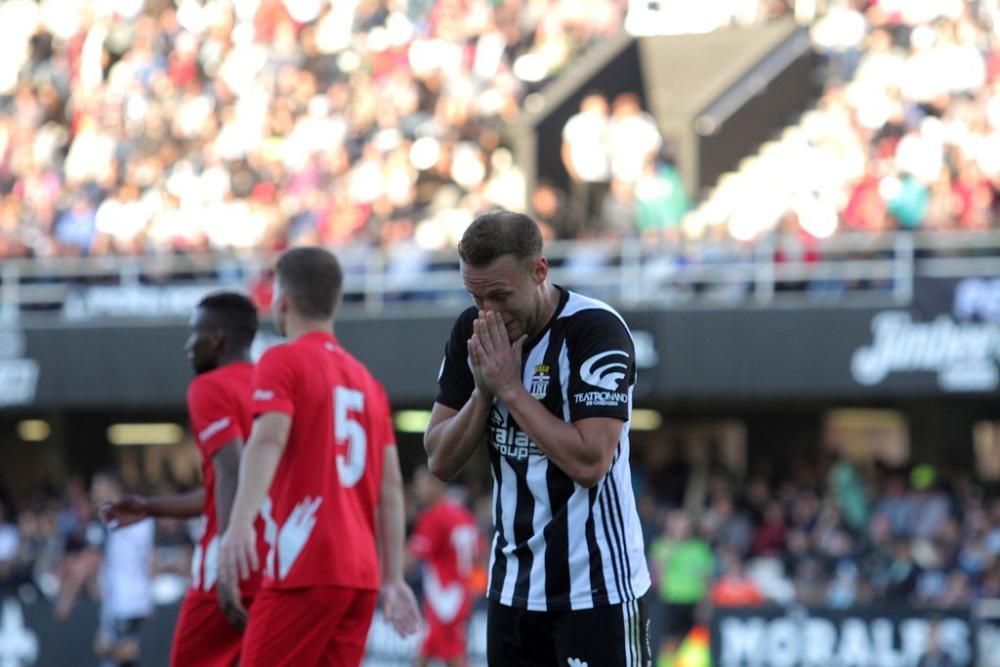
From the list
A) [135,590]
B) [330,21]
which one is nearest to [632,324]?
[135,590]

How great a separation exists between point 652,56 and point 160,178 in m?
6.51

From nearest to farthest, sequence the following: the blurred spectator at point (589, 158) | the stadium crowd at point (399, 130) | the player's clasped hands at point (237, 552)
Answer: the player's clasped hands at point (237, 552) < the stadium crowd at point (399, 130) < the blurred spectator at point (589, 158)

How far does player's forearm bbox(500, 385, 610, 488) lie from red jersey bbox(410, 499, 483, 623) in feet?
31.8

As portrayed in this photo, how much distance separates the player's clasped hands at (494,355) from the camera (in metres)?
5.52

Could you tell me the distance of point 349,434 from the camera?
7.13m

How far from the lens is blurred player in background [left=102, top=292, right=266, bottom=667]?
7.30 metres

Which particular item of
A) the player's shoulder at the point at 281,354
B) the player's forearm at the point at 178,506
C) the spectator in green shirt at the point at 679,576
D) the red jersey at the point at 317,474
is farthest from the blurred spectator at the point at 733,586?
the player's shoulder at the point at 281,354

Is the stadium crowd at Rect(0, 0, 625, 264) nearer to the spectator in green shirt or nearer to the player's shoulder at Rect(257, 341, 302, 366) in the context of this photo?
the spectator in green shirt

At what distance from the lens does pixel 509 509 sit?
5.77m

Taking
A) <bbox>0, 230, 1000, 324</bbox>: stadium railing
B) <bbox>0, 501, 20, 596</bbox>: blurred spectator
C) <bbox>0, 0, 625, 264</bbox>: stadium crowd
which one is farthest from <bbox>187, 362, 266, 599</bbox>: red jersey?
<bbox>0, 0, 625, 264</bbox>: stadium crowd

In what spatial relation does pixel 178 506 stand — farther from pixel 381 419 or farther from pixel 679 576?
pixel 679 576

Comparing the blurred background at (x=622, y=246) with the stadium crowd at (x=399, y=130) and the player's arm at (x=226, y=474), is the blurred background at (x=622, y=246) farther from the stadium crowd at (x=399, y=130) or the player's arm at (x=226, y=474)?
the player's arm at (x=226, y=474)

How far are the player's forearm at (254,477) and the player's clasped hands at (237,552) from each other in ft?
0.11

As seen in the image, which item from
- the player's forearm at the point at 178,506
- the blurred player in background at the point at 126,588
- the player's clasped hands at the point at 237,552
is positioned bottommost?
the blurred player in background at the point at 126,588
